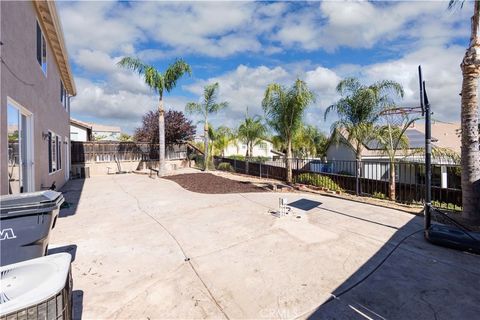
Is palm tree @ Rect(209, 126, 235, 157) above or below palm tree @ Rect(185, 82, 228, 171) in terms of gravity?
below

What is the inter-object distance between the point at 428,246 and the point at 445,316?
6.68 feet

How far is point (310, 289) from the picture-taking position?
2959mm

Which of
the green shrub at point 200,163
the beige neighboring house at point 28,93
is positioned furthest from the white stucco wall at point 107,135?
the beige neighboring house at point 28,93

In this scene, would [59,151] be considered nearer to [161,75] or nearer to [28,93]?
[28,93]

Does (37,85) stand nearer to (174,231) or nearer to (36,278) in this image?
(174,231)

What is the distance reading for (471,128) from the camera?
218 inches

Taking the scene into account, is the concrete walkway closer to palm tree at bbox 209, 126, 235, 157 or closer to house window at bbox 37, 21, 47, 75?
house window at bbox 37, 21, 47, 75

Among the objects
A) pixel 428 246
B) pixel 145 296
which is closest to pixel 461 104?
pixel 428 246

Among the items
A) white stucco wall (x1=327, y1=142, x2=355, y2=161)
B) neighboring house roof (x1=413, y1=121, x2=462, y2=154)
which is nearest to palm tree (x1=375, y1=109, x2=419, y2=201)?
white stucco wall (x1=327, y1=142, x2=355, y2=161)

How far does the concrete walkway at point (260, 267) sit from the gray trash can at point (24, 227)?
750mm

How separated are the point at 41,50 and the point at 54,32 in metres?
1.05

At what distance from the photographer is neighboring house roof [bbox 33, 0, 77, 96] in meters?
6.50

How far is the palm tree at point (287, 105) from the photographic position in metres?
10.2

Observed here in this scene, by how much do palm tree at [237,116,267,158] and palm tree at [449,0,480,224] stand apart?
1558cm
